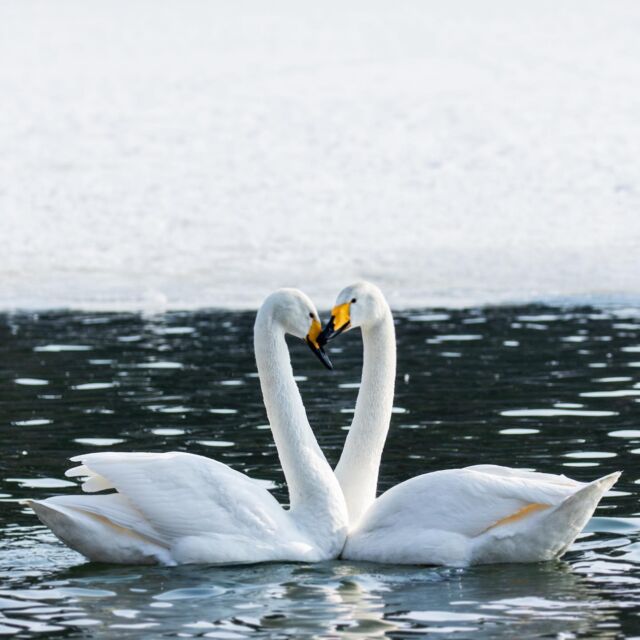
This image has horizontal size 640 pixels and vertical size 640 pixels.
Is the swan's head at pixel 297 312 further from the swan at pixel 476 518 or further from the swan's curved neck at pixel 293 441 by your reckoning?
the swan at pixel 476 518

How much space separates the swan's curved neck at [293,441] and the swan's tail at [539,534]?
79 cm

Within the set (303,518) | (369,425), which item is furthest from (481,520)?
(369,425)

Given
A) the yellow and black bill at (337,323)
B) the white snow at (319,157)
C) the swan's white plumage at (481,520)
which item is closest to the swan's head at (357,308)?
the yellow and black bill at (337,323)

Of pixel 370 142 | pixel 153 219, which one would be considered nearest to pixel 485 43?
pixel 370 142

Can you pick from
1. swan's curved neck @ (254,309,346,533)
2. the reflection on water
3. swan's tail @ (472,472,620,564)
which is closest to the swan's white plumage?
swan's tail @ (472,472,620,564)

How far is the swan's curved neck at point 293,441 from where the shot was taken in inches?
308

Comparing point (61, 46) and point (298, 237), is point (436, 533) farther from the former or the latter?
point (61, 46)

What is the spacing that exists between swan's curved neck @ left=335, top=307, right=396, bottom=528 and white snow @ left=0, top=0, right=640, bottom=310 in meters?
8.97

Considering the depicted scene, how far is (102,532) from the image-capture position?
745cm

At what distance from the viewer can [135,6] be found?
37625mm

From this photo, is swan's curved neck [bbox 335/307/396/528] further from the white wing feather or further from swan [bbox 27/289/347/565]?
the white wing feather

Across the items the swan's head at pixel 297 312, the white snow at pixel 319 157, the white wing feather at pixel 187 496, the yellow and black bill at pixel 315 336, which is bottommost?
the white wing feather at pixel 187 496

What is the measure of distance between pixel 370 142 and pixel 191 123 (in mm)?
3181

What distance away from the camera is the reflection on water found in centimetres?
644
